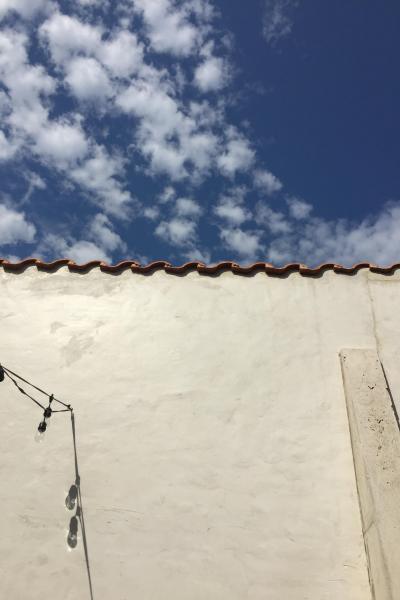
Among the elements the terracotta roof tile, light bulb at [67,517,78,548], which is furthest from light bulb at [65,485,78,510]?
the terracotta roof tile

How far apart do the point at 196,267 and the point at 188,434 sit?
2.07m

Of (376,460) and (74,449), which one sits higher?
(74,449)

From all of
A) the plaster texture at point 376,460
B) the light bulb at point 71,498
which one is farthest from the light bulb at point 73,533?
the plaster texture at point 376,460

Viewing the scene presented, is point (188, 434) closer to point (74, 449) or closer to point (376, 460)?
point (74, 449)

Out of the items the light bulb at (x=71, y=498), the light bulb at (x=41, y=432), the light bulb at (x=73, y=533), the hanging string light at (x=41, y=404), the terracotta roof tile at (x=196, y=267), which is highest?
the terracotta roof tile at (x=196, y=267)

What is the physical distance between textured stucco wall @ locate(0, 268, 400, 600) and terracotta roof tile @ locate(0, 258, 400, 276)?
10cm

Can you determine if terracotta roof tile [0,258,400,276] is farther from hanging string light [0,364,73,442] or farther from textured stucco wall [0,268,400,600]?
hanging string light [0,364,73,442]

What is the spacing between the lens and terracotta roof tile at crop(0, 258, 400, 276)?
19.6 feet

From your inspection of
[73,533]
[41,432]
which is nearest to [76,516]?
[73,533]

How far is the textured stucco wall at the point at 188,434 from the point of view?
13.9ft

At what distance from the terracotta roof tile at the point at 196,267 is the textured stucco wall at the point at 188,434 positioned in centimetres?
10

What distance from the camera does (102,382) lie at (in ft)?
17.0

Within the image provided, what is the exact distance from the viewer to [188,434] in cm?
488

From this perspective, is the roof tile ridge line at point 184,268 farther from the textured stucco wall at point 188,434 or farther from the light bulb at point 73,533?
the light bulb at point 73,533
